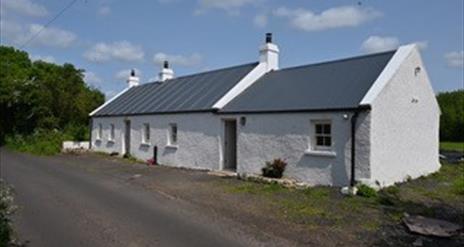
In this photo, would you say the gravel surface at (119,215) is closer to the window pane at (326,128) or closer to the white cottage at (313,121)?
the white cottage at (313,121)

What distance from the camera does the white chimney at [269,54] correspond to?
22.4 meters

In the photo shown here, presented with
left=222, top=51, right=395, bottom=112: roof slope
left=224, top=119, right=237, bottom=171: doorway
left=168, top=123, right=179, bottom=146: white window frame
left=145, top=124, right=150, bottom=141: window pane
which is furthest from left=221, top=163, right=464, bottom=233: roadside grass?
left=145, top=124, right=150, bottom=141: window pane

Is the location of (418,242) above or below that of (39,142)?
below

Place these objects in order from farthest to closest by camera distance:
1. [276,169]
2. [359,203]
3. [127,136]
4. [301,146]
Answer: [127,136] < [276,169] < [301,146] < [359,203]

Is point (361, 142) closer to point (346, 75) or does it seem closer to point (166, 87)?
point (346, 75)

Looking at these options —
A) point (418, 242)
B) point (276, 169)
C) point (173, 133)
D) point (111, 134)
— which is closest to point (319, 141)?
point (276, 169)

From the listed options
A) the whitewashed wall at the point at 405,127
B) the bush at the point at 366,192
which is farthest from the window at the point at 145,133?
the bush at the point at 366,192

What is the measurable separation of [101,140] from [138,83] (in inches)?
249

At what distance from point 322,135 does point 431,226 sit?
657cm

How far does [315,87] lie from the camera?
17.7 meters

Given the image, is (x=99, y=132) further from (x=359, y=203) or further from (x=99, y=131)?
(x=359, y=203)

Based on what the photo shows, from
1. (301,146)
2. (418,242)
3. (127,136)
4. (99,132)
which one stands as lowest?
(418,242)

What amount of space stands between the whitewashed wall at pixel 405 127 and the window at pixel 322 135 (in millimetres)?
1636

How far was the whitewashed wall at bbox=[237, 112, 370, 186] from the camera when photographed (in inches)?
578
